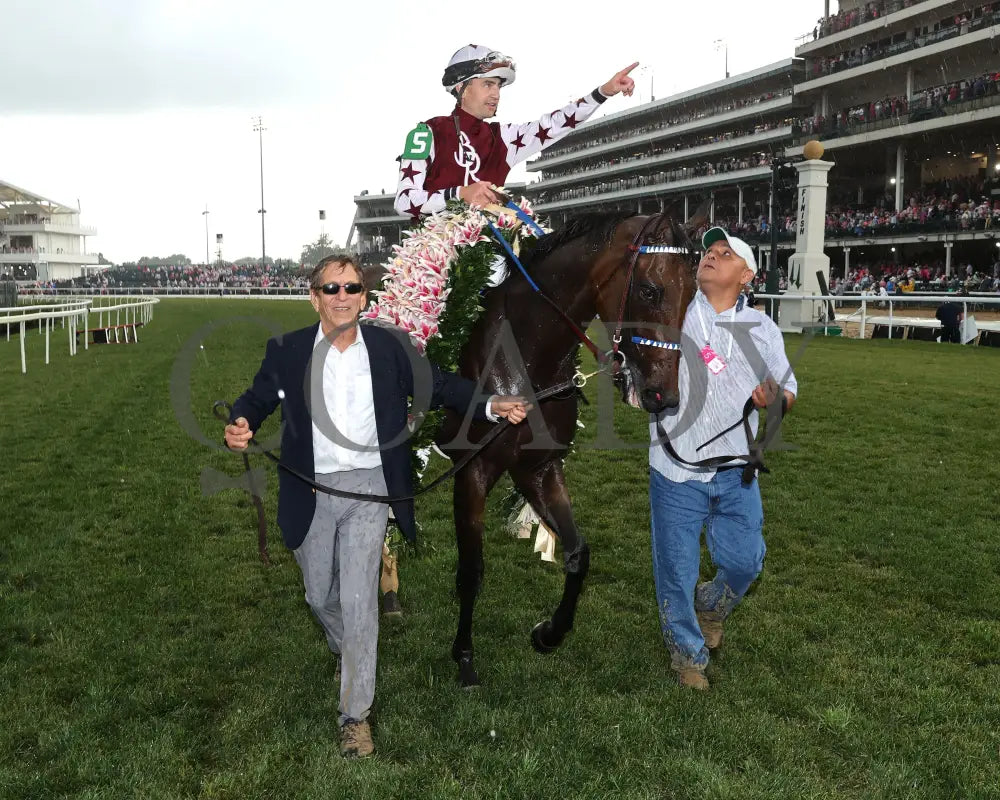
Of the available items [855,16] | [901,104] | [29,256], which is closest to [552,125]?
[901,104]

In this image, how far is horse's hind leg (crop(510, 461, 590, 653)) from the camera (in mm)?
3502

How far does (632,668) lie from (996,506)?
13.1 ft

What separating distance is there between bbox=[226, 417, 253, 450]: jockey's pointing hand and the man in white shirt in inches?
65.8

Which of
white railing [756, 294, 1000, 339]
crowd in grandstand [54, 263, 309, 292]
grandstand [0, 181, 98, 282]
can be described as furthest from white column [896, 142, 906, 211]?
grandstand [0, 181, 98, 282]

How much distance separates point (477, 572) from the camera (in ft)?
11.9

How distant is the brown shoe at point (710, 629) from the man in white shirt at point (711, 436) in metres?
0.26

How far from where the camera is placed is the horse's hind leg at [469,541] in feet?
11.5

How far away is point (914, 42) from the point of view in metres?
37.1

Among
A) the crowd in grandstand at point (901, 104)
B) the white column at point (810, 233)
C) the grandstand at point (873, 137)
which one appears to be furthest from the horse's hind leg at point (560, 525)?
the crowd in grandstand at point (901, 104)

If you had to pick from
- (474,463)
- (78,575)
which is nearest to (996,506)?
(474,463)

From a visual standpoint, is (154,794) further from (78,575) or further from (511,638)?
(78,575)

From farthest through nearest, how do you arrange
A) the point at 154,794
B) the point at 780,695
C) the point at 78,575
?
1. the point at 78,575
2. the point at 780,695
3. the point at 154,794

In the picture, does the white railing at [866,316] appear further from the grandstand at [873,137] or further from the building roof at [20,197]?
the building roof at [20,197]

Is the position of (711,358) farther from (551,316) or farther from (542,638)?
(542,638)
